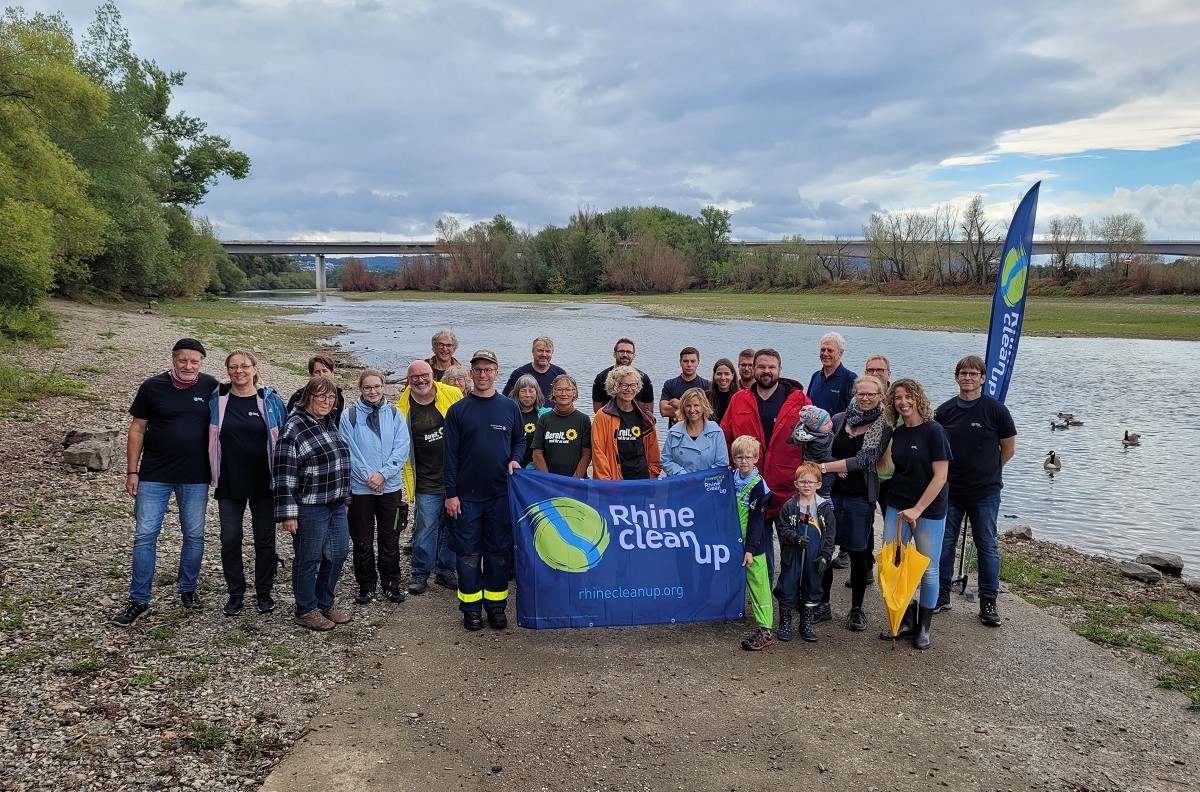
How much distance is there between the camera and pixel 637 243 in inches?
4363

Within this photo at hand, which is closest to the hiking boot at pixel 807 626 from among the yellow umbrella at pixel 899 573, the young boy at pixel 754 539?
the young boy at pixel 754 539

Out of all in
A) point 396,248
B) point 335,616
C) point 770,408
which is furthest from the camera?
point 396,248

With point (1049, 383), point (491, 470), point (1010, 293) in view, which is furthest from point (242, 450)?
point (1049, 383)

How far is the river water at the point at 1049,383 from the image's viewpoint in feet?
39.8

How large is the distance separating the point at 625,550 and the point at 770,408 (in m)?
2.06

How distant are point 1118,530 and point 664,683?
364 inches

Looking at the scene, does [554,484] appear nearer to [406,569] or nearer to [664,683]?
[664,683]

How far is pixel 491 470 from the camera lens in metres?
6.63

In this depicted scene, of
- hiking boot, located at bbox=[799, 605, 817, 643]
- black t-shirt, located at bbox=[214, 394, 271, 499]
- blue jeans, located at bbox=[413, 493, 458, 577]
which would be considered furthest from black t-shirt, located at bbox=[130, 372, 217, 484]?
hiking boot, located at bbox=[799, 605, 817, 643]

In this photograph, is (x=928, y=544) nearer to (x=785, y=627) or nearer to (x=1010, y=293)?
(x=785, y=627)

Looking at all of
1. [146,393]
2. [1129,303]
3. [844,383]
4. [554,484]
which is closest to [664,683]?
[554,484]

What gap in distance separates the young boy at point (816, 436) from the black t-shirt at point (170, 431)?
5093mm

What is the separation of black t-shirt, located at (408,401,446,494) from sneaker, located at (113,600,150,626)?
2.45m

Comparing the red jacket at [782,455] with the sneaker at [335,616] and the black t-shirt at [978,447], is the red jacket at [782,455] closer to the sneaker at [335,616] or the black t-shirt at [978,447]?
the black t-shirt at [978,447]
